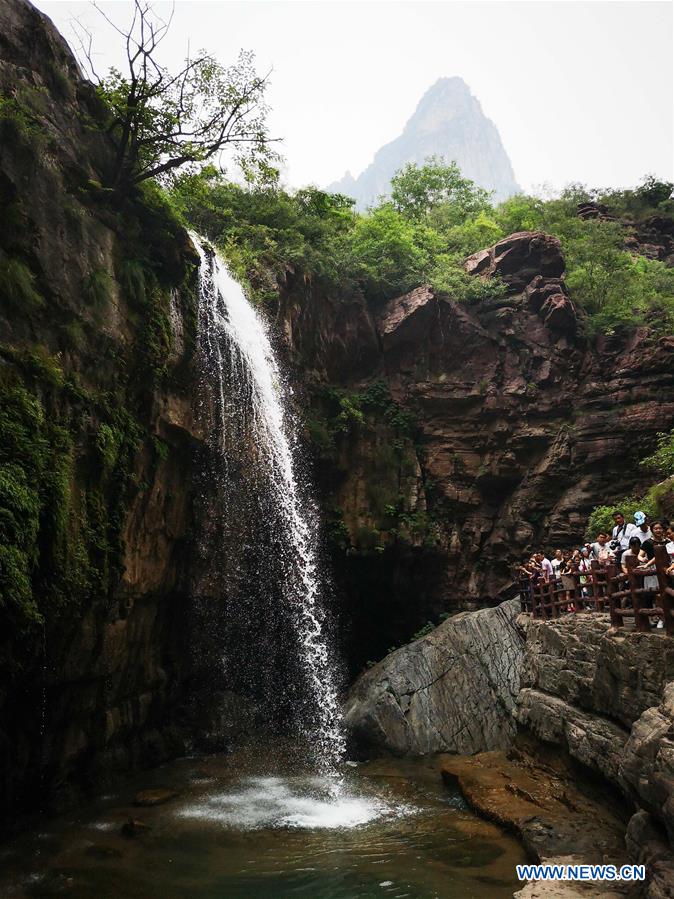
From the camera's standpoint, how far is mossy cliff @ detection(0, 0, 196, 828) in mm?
10227

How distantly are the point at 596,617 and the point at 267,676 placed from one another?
34.0 ft

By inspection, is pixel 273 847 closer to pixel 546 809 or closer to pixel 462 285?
pixel 546 809

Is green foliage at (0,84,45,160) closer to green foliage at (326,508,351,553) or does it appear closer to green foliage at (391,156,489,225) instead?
green foliage at (326,508,351,553)

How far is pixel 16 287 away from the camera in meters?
10.5

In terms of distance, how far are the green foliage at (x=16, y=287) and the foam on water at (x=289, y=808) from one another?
382 inches

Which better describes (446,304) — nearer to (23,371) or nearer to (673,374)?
(673,374)

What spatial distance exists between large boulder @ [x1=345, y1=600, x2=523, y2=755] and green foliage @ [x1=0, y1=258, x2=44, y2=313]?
42.5ft

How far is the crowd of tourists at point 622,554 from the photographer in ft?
33.2

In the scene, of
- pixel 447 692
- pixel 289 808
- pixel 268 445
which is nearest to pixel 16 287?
pixel 268 445

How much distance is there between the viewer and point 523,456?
23078 mm

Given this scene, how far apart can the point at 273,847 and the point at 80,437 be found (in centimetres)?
791

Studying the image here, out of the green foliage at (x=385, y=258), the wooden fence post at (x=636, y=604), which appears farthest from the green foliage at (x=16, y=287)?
the green foliage at (x=385, y=258)

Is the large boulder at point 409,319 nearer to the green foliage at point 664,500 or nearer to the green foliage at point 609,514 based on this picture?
the green foliage at point 609,514

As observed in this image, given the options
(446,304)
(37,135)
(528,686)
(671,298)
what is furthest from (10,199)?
(671,298)
